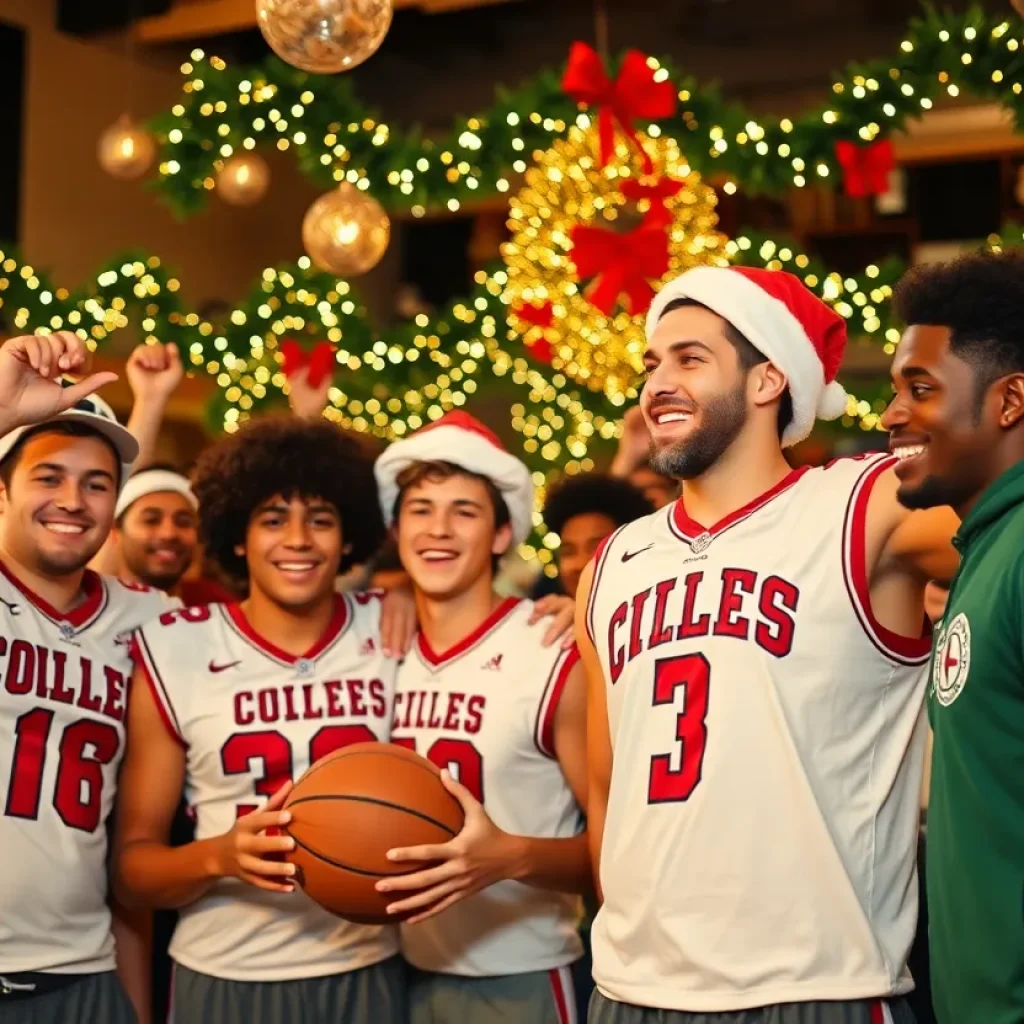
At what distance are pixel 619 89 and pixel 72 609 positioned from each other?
2.46m

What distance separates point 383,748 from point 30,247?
713 centimetres

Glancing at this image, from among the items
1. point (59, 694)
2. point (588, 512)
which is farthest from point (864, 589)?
point (588, 512)

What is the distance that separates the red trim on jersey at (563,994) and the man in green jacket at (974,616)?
111 cm

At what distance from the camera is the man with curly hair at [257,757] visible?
9.26 ft

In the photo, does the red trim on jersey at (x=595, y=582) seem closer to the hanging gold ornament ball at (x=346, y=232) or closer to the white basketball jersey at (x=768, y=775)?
the white basketball jersey at (x=768, y=775)

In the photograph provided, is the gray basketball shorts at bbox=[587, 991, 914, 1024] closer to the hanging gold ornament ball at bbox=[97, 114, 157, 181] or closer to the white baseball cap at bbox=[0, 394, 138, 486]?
the white baseball cap at bbox=[0, 394, 138, 486]

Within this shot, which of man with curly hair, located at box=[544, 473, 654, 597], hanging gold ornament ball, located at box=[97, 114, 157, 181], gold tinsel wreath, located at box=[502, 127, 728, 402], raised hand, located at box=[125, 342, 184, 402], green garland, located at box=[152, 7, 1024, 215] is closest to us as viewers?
raised hand, located at box=[125, 342, 184, 402]

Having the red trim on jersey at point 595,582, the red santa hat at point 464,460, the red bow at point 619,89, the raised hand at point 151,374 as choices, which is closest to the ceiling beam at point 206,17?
the red bow at point 619,89

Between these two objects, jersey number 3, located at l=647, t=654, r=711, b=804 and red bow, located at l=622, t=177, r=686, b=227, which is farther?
red bow, located at l=622, t=177, r=686, b=227

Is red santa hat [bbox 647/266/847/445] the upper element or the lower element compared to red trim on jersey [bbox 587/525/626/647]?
upper

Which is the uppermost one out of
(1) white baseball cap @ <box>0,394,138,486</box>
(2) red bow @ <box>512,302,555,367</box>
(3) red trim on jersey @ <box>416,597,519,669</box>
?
(2) red bow @ <box>512,302,555,367</box>

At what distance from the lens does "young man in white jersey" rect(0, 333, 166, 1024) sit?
8.88ft

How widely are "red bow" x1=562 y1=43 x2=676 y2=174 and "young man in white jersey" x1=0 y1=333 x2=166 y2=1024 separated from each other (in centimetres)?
208

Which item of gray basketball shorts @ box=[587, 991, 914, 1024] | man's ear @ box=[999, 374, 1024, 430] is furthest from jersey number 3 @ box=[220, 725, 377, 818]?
man's ear @ box=[999, 374, 1024, 430]
